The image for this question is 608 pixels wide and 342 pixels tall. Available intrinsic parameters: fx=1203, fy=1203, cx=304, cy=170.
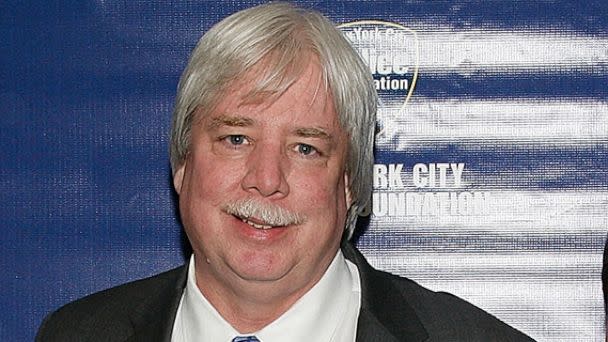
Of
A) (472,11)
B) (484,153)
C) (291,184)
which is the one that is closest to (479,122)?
(484,153)

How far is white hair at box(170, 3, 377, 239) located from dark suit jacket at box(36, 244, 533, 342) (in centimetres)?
27

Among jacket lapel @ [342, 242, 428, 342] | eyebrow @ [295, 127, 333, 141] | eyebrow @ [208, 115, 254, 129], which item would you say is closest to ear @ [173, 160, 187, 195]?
eyebrow @ [208, 115, 254, 129]

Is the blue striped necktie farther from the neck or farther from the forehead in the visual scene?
the forehead

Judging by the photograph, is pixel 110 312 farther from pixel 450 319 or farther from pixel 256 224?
pixel 450 319

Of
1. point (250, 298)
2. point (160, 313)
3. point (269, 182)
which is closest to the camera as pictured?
point (269, 182)

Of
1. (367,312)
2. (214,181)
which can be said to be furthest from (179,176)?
(367,312)

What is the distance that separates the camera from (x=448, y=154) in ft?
8.27

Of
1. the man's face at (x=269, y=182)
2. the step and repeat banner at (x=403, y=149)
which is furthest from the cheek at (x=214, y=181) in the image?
the step and repeat banner at (x=403, y=149)

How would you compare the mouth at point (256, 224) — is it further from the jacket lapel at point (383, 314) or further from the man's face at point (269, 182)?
the jacket lapel at point (383, 314)

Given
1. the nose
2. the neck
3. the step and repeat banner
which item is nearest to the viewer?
the nose

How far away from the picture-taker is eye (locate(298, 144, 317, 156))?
195 centimetres

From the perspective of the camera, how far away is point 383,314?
2066 mm

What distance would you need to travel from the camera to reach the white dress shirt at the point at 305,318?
2.03m

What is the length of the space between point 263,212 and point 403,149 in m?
0.69
